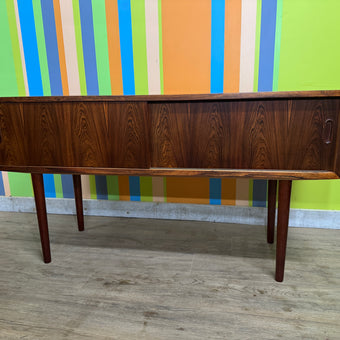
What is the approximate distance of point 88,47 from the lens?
5.60 feet

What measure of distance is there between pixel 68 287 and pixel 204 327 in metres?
0.59

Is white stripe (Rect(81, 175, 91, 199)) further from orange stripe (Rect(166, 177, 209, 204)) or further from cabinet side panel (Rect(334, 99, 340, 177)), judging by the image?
cabinet side panel (Rect(334, 99, 340, 177))

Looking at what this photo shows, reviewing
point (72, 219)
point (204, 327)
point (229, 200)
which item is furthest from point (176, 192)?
point (204, 327)

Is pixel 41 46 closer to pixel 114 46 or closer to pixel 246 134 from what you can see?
pixel 114 46

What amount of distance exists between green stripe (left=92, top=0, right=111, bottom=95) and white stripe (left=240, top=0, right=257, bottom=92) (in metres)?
0.82

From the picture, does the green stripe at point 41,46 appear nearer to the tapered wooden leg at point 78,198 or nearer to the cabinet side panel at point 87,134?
the tapered wooden leg at point 78,198

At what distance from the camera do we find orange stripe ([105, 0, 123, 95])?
1.63 meters

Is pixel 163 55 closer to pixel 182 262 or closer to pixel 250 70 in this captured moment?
pixel 250 70

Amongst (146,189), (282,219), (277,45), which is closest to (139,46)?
(277,45)

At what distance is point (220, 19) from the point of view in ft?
5.01

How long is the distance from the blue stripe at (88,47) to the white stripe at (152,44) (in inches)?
14.0

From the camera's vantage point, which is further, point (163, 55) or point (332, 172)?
point (163, 55)

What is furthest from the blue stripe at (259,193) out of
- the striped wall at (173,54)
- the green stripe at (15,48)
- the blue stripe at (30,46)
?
the green stripe at (15,48)

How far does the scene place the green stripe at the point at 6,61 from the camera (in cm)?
177
